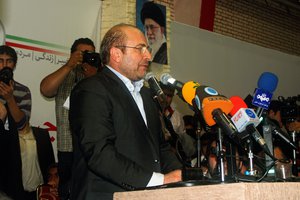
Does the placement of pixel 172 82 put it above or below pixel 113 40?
below

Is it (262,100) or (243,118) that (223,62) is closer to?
(262,100)

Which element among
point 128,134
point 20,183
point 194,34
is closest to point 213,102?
point 128,134

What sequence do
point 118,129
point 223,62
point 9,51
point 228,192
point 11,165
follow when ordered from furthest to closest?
point 223,62, point 9,51, point 11,165, point 118,129, point 228,192

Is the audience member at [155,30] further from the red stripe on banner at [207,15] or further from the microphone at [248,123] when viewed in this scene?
the microphone at [248,123]

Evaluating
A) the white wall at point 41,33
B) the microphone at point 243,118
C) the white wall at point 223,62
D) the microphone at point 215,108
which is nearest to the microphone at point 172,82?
the microphone at point 215,108

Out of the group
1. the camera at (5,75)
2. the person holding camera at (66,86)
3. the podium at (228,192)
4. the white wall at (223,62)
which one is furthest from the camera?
the white wall at (223,62)

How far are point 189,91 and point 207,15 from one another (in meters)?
6.71

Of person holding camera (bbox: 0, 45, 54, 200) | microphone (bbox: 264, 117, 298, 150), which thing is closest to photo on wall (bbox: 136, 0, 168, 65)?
person holding camera (bbox: 0, 45, 54, 200)

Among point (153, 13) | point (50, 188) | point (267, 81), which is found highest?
point (153, 13)

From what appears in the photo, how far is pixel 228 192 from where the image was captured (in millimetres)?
1433

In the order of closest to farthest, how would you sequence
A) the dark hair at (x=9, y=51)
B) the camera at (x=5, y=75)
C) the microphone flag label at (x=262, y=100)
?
the microphone flag label at (x=262, y=100) → the camera at (x=5, y=75) → the dark hair at (x=9, y=51)

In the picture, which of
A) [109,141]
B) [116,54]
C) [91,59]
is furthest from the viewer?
[91,59]

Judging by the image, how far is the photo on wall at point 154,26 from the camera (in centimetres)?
623

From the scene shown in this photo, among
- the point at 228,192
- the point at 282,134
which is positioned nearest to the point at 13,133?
the point at 282,134
